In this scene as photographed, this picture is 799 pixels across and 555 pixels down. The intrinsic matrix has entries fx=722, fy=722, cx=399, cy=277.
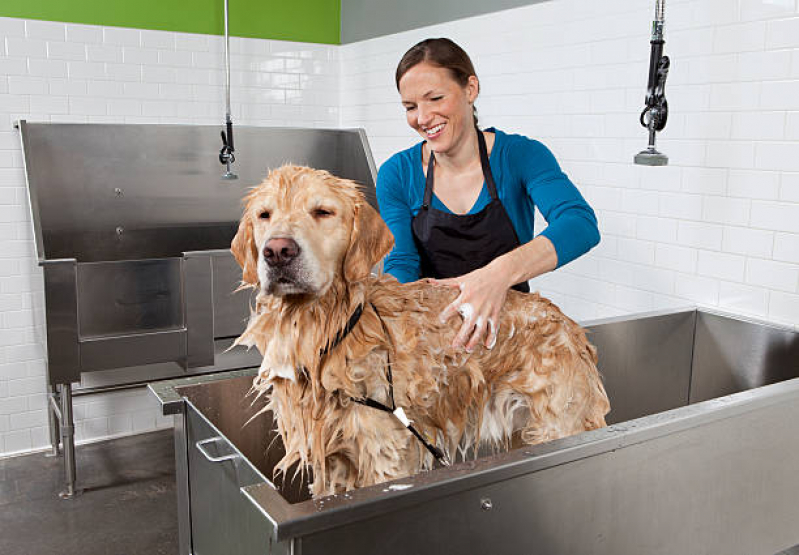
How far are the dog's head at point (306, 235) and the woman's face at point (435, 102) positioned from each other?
0.59m

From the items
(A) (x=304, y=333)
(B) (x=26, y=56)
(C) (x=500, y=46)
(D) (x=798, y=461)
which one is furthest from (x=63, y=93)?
(D) (x=798, y=461)

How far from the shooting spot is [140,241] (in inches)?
166

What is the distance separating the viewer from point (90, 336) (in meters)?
3.41

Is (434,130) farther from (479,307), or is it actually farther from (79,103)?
(79,103)

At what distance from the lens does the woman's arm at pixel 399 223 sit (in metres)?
2.24

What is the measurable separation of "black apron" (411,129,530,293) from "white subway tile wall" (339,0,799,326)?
3.26 feet

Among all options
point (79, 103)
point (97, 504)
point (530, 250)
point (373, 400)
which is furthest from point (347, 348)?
point (79, 103)

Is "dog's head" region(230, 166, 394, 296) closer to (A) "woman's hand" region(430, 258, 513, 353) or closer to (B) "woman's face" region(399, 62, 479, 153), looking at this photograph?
(A) "woman's hand" region(430, 258, 513, 353)

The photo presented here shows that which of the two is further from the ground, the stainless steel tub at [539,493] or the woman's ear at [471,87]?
the woman's ear at [471,87]

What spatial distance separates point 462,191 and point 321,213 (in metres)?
0.84

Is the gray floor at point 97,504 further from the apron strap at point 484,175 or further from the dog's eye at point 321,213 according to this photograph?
the dog's eye at point 321,213

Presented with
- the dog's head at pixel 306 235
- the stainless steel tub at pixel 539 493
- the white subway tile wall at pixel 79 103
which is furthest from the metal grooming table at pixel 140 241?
the dog's head at pixel 306 235

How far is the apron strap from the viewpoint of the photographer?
212 cm

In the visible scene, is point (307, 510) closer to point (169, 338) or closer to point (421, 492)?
point (421, 492)
